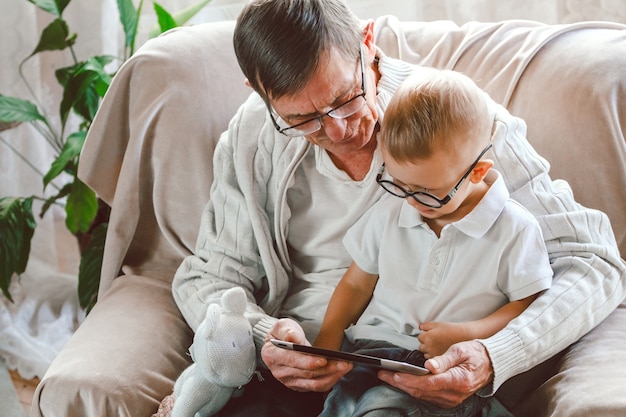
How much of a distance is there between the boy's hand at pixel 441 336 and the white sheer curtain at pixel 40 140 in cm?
135

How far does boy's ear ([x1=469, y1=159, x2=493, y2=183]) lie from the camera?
Result: 1.31 meters

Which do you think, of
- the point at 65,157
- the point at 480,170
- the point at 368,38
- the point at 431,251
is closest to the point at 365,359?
the point at 431,251

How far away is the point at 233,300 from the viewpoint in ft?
4.70

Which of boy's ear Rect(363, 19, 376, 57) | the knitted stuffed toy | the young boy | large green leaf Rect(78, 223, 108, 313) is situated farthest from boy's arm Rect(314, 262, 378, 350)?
large green leaf Rect(78, 223, 108, 313)

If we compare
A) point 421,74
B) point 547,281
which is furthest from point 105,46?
point 547,281

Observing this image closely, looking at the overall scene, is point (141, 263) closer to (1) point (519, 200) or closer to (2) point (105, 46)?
(1) point (519, 200)

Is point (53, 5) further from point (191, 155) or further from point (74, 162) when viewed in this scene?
point (191, 155)

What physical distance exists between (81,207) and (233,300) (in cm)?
118

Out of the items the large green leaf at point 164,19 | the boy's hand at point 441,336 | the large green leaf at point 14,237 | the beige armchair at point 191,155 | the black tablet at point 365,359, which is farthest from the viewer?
the large green leaf at point 14,237

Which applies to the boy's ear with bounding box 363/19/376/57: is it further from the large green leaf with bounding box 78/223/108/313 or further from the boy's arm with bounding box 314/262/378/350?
the large green leaf with bounding box 78/223/108/313

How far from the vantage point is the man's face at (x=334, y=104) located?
137cm

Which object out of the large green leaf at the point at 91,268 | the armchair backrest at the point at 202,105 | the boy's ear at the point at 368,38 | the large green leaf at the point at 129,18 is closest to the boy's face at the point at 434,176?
the boy's ear at the point at 368,38

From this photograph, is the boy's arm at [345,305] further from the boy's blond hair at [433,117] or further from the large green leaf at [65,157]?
the large green leaf at [65,157]

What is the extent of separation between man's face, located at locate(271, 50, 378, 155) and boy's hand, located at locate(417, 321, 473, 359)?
364mm
